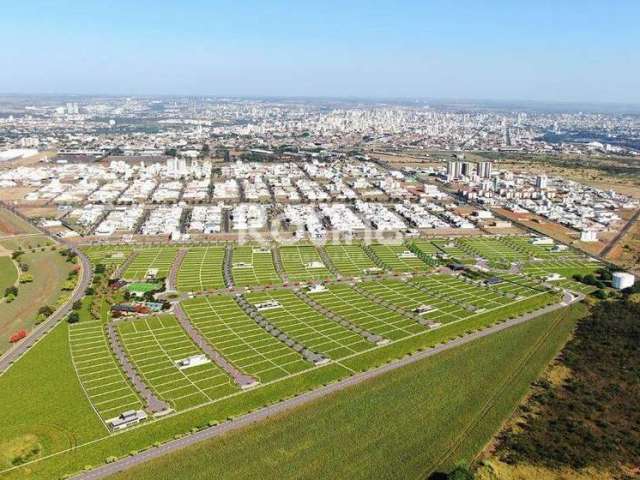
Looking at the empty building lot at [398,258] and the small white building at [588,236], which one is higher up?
→ the small white building at [588,236]

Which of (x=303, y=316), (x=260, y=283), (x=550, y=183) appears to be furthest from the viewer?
(x=550, y=183)

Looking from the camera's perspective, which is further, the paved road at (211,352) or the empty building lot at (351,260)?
the empty building lot at (351,260)

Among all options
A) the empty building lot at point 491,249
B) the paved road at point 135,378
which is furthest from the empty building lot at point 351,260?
the paved road at point 135,378

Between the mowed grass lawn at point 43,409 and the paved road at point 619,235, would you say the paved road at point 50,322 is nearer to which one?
the mowed grass lawn at point 43,409

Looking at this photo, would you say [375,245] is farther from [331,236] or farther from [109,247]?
[109,247]

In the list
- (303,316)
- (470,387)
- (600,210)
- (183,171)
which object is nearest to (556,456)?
(470,387)

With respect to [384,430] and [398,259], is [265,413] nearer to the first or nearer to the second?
[384,430]
